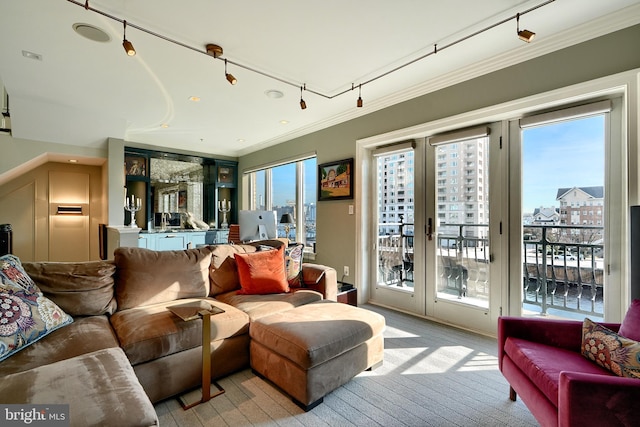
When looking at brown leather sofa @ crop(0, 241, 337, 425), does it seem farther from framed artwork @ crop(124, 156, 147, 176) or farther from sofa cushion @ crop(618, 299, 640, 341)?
framed artwork @ crop(124, 156, 147, 176)

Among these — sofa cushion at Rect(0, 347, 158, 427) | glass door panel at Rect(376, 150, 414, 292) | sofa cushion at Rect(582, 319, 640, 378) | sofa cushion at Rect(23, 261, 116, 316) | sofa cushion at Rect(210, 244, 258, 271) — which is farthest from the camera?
glass door panel at Rect(376, 150, 414, 292)

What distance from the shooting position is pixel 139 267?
7.81ft

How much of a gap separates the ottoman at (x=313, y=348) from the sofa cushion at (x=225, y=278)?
2.41 ft

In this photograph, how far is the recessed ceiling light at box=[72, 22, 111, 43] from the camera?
2.24 meters

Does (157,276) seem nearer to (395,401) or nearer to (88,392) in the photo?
(88,392)

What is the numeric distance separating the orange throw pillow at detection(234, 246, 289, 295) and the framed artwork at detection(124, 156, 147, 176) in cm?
398

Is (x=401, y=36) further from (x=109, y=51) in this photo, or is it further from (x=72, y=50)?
(x=72, y=50)

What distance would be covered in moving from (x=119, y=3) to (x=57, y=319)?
82.0 inches

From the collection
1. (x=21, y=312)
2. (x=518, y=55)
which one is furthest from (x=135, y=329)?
(x=518, y=55)

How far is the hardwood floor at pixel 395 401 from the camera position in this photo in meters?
1.73

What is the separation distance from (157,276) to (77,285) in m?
0.50

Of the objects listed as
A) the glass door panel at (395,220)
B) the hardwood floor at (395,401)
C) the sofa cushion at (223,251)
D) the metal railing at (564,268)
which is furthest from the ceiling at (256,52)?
the hardwood floor at (395,401)

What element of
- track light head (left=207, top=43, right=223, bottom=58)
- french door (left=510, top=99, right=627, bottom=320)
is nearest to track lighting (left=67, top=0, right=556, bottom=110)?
track light head (left=207, top=43, right=223, bottom=58)

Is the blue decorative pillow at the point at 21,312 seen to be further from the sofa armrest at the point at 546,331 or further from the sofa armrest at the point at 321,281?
the sofa armrest at the point at 546,331
